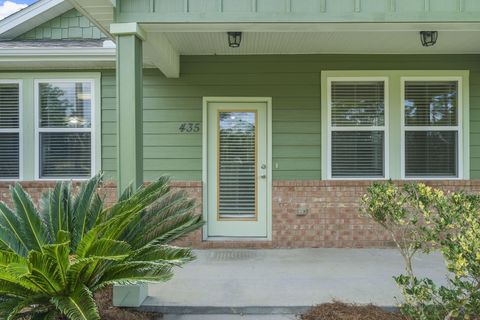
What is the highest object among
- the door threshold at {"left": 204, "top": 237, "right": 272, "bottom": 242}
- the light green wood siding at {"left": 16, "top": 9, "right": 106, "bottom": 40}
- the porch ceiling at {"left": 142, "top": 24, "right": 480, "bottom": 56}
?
the light green wood siding at {"left": 16, "top": 9, "right": 106, "bottom": 40}

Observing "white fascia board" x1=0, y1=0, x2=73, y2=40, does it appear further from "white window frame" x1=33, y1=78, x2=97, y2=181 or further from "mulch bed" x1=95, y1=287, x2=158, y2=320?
"mulch bed" x1=95, y1=287, x2=158, y2=320

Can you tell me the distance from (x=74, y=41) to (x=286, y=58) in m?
3.18

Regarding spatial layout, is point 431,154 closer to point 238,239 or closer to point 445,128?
point 445,128

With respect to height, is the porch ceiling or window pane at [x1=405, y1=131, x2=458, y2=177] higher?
the porch ceiling

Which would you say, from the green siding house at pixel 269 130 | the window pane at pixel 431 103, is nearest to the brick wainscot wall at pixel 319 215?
the green siding house at pixel 269 130

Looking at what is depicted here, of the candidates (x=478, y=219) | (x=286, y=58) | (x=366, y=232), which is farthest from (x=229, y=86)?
(x=478, y=219)

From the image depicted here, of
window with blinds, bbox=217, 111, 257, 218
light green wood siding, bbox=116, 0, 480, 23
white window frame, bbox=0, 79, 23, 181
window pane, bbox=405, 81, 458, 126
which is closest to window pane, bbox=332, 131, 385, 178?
window pane, bbox=405, 81, 458, 126

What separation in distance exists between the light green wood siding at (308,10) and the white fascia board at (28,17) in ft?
10.4

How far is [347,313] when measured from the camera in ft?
10.7

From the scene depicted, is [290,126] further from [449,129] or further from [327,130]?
[449,129]

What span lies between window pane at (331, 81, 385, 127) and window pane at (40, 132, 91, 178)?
11.9 ft

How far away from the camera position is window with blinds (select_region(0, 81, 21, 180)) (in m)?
5.74

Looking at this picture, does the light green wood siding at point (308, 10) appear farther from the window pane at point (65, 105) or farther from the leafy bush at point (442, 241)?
the window pane at point (65, 105)

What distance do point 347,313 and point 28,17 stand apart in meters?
6.05
